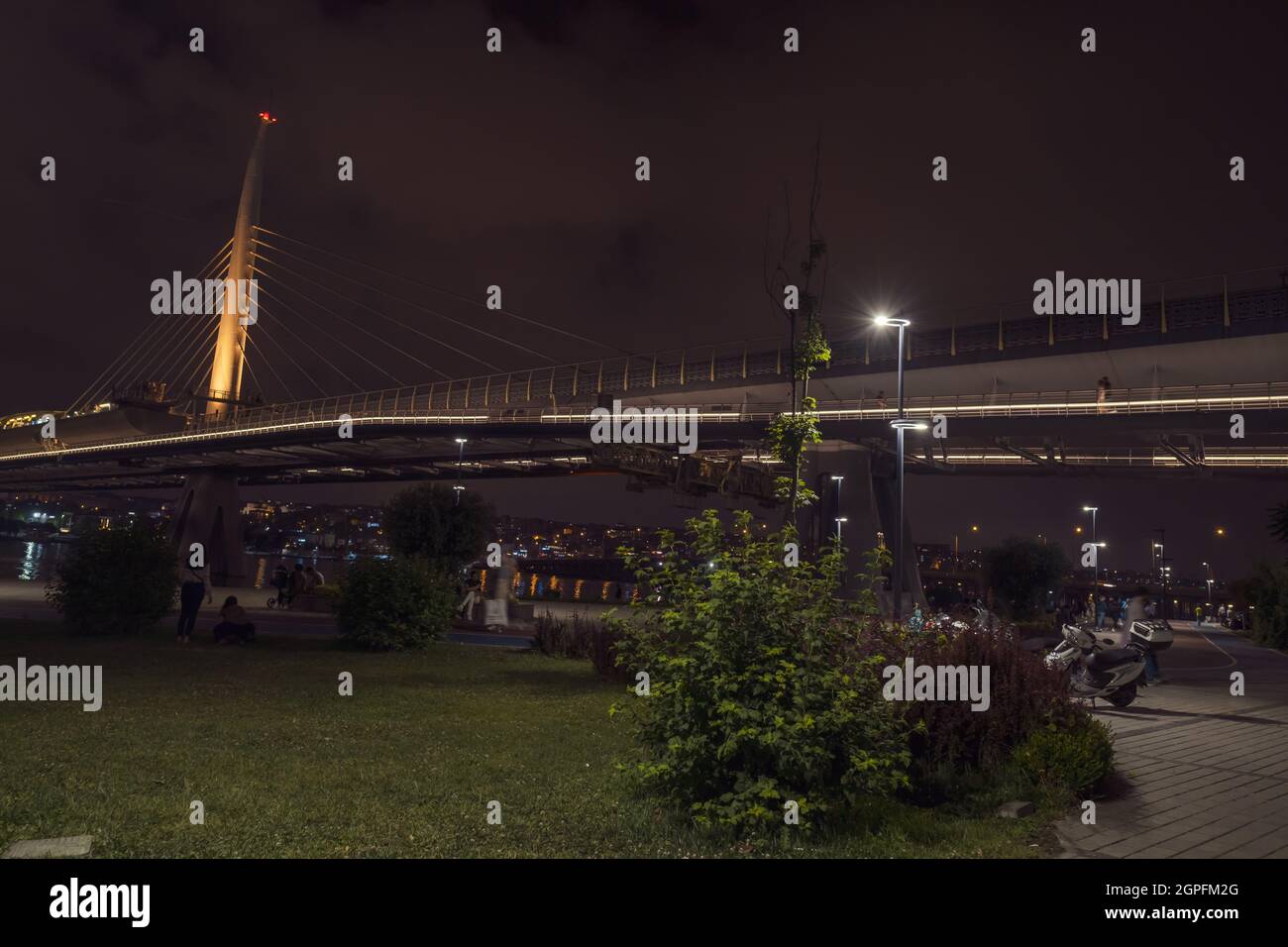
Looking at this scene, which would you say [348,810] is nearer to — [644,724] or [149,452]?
[644,724]

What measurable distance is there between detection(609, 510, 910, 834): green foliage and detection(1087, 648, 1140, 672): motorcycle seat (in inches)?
276

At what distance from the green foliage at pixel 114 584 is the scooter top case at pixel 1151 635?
60.5 feet

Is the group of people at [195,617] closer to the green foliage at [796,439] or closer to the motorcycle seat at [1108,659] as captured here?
the green foliage at [796,439]

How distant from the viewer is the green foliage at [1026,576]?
41.8m

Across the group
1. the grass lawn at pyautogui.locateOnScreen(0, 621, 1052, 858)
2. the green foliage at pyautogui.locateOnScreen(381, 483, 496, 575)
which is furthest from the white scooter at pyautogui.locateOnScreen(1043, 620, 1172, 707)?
the green foliage at pyautogui.locateOnScreen(381, 483, 496, 575)

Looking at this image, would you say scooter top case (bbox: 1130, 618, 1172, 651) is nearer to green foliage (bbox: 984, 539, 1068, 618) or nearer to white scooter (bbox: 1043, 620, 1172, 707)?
white scooter (bbox: 1043, 620, 1172, 707)

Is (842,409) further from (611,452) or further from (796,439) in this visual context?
(796,439)

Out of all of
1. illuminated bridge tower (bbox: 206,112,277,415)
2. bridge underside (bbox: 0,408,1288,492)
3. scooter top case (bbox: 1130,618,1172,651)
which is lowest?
scooter top case (bbox: 1130,618,1172,651)

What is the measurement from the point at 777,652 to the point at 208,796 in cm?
423

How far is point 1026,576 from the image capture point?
41969 millimetres

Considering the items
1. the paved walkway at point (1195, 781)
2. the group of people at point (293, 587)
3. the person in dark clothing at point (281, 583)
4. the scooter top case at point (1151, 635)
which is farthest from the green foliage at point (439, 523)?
the paved walkway at point (1195, 781)

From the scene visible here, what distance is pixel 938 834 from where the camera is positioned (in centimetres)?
605

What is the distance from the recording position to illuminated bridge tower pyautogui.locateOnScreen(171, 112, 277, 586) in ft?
181
